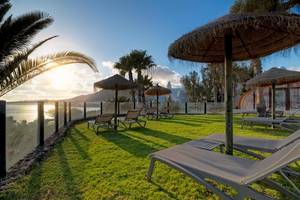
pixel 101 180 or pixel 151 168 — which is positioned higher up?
pixel 151 168

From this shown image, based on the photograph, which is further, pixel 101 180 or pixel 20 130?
pixel 20 130

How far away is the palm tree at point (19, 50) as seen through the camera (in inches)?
173

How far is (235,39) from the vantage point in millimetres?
4113

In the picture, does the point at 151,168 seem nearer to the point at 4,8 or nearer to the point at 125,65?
the point at 4,8

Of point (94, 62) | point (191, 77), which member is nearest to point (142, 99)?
point (191, 77)

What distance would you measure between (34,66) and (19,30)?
0.94m

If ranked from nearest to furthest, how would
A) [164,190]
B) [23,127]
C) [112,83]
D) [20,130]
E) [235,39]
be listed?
1. [164,190]
2. [235,39]
3. [20,130]
4. [23,127]
5. [112,83]

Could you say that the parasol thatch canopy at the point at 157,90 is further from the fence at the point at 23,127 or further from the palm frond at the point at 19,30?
the palm frond at the point at 19,30

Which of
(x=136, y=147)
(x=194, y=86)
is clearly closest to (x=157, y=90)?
(x=136, y=147)

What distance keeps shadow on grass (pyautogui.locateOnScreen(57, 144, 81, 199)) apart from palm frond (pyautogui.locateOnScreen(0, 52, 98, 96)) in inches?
78.2

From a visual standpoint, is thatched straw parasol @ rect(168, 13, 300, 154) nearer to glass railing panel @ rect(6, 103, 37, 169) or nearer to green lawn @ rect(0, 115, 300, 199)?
green lawn @ rect(0, 115, 300, 199)

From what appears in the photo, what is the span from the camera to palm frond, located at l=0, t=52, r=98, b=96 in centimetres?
491

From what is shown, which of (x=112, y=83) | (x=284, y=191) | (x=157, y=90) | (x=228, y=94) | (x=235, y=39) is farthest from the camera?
(x=157, y=90)

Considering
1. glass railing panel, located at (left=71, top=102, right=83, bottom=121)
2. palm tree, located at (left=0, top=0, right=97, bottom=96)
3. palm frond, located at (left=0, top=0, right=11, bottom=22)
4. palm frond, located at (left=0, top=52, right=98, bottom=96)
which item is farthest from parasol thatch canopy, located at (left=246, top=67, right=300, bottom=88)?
glass railing panel, located at (left=71, top=102, right=83, bottom=121)
